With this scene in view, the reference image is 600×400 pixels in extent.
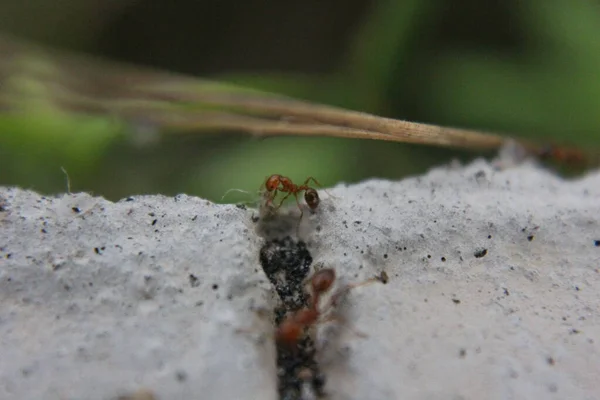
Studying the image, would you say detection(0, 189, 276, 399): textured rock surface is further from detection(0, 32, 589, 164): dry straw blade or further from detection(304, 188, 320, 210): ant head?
detection(0, 32, 589, 164): dry straw blade

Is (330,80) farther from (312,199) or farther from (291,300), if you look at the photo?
(291,300)

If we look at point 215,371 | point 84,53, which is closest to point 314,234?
point 215,371

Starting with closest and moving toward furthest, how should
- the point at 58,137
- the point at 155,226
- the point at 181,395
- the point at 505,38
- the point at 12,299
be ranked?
the point at 181,395
the point at 12,299
the point at 155,226
the point at 58,137
the point at 505,38

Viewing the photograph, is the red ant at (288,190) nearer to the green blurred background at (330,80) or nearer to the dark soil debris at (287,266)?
the dark soil debris at (287,266)

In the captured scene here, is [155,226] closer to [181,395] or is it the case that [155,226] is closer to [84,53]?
[181,395]

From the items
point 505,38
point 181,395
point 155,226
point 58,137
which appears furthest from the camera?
point 505,38

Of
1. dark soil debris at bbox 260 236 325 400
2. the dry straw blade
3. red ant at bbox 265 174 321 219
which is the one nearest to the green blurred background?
the dry straw blade

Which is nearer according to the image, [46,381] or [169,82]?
[46,381]
